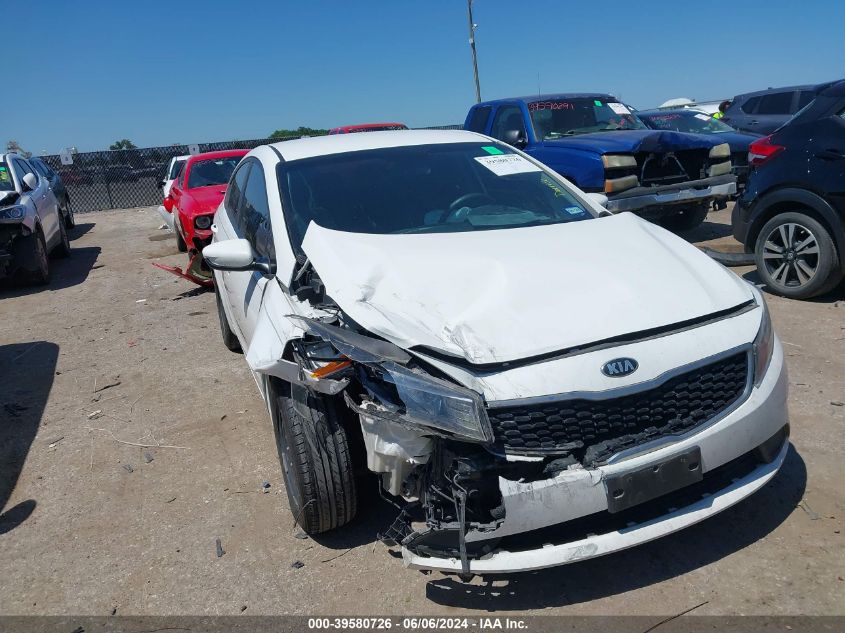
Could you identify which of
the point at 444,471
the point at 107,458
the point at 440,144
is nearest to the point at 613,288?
the point at 444,471

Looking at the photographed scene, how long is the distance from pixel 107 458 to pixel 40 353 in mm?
2718

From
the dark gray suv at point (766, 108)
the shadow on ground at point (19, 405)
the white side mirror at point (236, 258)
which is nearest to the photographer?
the white side mirror at point (236, 258)

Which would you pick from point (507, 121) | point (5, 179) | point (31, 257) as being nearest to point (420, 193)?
point (507, 121)

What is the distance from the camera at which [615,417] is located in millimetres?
2455

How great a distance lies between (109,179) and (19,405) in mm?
18822

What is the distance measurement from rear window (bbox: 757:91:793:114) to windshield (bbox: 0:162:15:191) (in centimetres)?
1431

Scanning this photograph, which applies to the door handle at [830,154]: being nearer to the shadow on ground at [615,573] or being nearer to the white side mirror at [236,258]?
the shadow on ground at [615,573]

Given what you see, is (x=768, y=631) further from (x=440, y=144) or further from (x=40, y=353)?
(x=40, y=353)

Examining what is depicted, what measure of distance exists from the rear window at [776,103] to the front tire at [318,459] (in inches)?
589

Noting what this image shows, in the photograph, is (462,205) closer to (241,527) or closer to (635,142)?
(241,527)

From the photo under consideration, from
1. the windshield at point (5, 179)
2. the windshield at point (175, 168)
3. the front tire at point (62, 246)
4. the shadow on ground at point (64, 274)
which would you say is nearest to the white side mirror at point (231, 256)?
the shadow on ground at point (64, 274)

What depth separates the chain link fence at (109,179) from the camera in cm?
2138

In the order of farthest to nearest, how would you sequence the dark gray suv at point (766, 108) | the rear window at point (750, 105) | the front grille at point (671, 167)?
the rear window at point (750, 105) < the dark gray suv at point (766, 108) < the front grille at point (671, 167)

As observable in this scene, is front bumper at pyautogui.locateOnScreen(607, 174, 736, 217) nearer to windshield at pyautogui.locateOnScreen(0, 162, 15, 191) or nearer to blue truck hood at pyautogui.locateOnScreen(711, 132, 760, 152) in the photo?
blue truck hood at pyautogui.locateOnScreen(711, 132, 760, 152)
